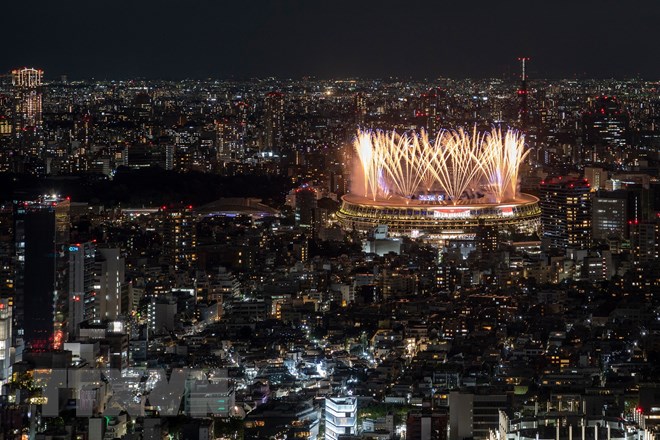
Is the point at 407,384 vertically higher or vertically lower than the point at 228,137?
lower

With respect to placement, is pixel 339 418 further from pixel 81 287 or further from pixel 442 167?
pixel 442 167

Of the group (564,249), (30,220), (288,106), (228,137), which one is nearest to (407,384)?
(30,220)

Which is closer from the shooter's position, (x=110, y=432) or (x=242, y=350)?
(x=110, y=432)

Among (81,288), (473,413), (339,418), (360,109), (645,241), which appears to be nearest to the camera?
(473,413)

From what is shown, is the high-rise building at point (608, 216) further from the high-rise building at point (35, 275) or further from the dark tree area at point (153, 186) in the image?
the high-rise building at point (35, 275)

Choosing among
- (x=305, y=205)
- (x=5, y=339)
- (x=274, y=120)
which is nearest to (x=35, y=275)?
(x=5, y=339)

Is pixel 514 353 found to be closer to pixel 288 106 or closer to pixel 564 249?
pixel 564 249

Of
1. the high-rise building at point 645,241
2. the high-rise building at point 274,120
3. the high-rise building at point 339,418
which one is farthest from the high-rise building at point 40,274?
the high-rise building at point 274,120
